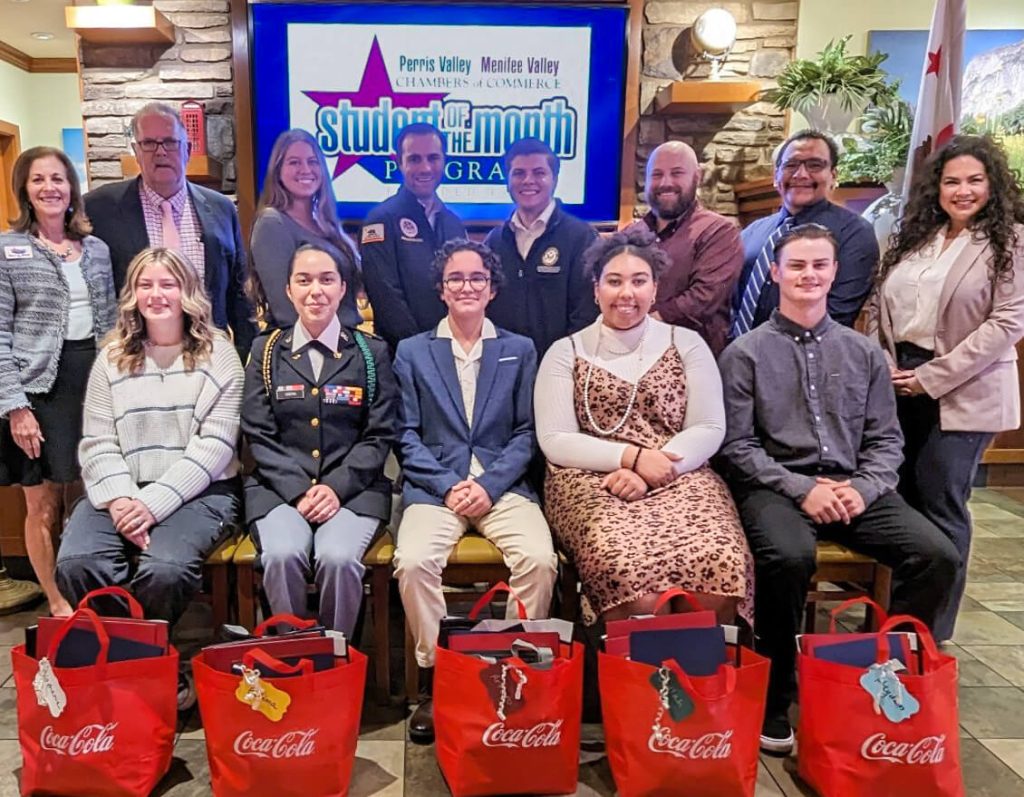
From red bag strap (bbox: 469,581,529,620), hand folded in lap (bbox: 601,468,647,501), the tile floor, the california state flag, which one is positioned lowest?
the tile floor

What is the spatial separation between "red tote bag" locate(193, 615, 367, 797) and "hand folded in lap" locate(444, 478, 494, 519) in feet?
1.77

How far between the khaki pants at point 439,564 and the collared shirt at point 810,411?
0.59 meters

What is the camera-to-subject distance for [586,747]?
201 centimetres

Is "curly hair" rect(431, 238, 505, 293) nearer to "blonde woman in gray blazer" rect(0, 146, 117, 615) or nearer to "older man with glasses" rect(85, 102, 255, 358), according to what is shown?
"older man with glasses" rect(85, 102, 255, 358)

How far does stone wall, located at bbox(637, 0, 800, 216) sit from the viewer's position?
3928 millimetres

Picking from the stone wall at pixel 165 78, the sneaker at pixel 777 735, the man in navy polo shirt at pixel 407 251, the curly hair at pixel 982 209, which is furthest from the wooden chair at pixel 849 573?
the stone wall at pixel 165 78

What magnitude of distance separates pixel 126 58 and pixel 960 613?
13.4 ft

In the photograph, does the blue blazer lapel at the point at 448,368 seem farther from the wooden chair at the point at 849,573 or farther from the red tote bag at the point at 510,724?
the wooden chair at the point at 849,573

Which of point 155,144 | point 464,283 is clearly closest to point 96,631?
point 464,283

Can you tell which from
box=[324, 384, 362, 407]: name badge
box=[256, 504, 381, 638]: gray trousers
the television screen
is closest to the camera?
box=[256, 504, 381, 638]: gray trousers

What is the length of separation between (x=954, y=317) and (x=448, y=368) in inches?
55.0

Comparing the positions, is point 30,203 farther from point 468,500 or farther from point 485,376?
point 468,500

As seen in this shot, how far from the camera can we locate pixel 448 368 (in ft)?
7.61

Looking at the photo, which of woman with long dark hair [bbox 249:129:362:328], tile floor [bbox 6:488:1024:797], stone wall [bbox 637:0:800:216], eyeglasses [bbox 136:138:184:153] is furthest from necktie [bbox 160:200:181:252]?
stone wall [bbox 637:0:800:216]
